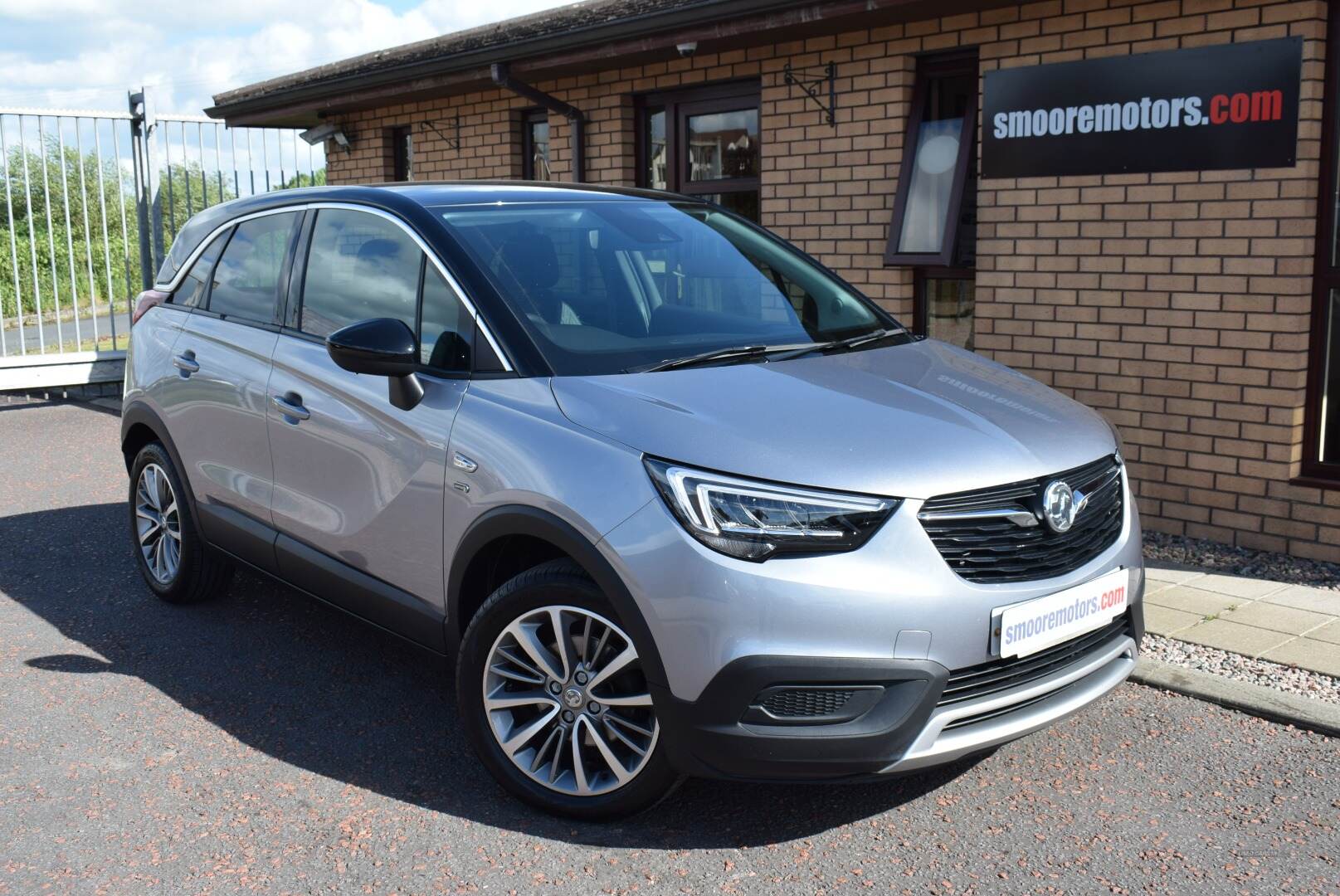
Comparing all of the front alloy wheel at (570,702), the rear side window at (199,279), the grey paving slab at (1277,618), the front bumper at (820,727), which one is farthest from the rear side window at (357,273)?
the grey paving slab at (1277,618)

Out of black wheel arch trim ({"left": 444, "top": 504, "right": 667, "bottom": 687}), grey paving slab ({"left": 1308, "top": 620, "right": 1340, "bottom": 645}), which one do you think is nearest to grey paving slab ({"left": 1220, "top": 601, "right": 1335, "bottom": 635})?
grey paving slab ({"left": 1308, "top": 620, "right": 1340, "bottom": 645})

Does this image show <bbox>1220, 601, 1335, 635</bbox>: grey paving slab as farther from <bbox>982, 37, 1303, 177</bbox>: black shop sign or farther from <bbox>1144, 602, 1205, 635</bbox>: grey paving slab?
<bbox>982, 37, 1303, 177</bbox>: black shop sign

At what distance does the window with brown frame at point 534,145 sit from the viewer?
35.1ft

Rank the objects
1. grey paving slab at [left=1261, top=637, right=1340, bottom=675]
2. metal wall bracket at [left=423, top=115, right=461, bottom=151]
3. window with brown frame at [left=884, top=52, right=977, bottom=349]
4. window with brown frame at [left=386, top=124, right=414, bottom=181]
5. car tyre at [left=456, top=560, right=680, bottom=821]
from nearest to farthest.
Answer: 1. car tyre at [left=456, top=560, right=680, bottom=821]
2. grey paving slab at [left=1261, top=637, right=1340, bottom=675]
3. window with brown frame at [left=884, top=52, right=977, bottom=349]
4. metal wall bracket at [left=423, top=115, right=461, bottom=151]
5. window with brown frame at [left=386, top=124, right=414, bottom=181]

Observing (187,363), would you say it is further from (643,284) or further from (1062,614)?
(1062,614)

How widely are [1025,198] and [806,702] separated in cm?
462

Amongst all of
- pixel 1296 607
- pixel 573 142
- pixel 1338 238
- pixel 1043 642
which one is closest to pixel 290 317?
pixel 1043 642

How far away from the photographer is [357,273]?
4.48 meters

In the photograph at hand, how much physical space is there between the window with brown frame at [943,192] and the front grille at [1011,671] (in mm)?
4192

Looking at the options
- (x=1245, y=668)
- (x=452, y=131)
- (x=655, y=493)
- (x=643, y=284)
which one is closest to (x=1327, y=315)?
(x=1245, y=668)

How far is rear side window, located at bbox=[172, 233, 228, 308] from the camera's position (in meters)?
5.50

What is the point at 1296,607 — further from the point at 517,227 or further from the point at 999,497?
the point at 517,227

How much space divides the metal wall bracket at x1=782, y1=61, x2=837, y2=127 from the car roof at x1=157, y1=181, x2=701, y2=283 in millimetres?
3096

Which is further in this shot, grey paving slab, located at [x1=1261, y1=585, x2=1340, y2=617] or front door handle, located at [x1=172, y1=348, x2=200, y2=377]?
grey paving slab, located at [x1=1261, y1=585, x2=1340, y2=617]
